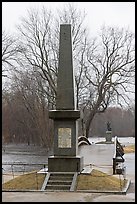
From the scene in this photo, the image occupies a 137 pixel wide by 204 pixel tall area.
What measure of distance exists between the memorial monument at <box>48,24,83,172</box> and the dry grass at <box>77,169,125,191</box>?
2.20 ft

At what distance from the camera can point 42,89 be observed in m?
43.1

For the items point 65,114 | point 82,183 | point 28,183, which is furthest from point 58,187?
point 65,114

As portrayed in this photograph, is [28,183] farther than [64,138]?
No

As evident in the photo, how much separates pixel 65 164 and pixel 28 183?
177 centimetres

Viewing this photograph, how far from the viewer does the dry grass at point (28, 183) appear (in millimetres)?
16266

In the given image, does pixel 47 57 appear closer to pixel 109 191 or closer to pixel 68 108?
pixel 68 108

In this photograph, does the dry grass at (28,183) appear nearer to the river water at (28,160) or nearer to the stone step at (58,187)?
the stone step at (58,187)

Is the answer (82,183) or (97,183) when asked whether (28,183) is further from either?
(97,183)

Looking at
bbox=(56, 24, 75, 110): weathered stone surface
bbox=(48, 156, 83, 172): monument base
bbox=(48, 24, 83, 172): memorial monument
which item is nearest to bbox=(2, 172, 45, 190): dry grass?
bbox=(48, 156, 83, 172): monument base

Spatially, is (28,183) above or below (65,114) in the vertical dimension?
below

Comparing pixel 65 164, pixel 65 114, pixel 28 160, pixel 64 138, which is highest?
pixel 65 114

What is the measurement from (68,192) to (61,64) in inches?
222

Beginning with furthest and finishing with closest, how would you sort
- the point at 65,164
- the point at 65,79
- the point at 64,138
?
the point at 65,79, the point at 64,138, the point at 65,164

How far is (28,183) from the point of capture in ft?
54.7
